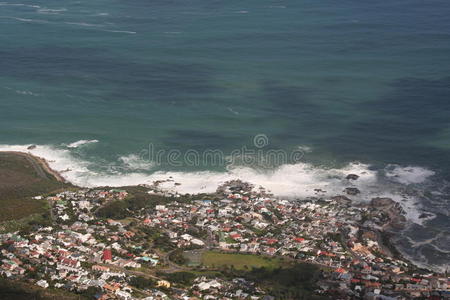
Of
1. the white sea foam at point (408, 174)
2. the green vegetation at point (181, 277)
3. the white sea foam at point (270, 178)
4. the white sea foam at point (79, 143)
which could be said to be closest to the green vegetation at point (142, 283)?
the green vegetation at point (181, 277)

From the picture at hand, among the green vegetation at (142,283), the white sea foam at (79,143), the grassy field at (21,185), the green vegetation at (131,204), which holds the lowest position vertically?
the green vegetation at (142,283)

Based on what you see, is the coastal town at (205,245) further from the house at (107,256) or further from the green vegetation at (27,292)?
the green vegetation at (27,292)

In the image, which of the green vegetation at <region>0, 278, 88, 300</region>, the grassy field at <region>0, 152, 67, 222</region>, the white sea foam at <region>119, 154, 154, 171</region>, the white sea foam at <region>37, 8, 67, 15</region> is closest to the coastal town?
the green vegetation at <region>0, 278, 88, 300</region>

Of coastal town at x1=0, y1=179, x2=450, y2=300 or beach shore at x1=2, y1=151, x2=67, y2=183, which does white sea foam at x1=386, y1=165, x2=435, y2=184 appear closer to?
coastal town at x1=0, y1=179, x2=450, y2=300

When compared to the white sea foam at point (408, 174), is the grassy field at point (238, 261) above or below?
below

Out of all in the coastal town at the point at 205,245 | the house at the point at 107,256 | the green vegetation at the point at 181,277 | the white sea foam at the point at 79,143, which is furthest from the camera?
the white sea foam at the point at 79,143

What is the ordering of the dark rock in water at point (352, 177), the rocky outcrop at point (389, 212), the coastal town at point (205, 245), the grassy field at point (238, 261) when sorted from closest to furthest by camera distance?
the coastal town at point (205, 245) < the grassy field at point (238, 261) < the rocky outcrop at point (389, 212) < the dark rock in water at point (352, 177)

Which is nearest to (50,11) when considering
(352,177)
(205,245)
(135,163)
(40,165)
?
(40,165)
